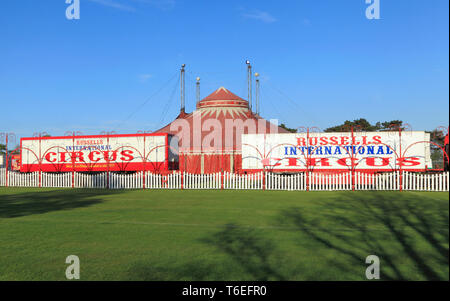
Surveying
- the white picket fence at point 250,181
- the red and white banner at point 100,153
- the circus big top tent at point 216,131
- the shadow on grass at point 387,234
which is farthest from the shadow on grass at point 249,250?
the circus big top tent at point 216,131

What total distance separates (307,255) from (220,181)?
1639 centimetres

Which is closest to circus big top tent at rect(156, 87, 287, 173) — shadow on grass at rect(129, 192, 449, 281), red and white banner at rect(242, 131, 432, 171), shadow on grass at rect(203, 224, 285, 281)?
red and white banner at rect(242, 131, 432, 171)

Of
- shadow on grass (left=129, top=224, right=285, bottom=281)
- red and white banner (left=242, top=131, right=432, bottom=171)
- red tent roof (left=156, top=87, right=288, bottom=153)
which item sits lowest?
shadow on grass (left=129, top=224, right=285, bottom=281)

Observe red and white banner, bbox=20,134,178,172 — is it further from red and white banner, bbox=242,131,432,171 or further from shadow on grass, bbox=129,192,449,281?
shadow on grass, bbox=129,192,449,281

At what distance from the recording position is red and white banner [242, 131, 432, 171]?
22141mm

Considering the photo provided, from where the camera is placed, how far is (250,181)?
2347 cm

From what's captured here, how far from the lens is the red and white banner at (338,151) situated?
22.1 m

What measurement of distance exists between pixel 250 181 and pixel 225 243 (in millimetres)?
16584

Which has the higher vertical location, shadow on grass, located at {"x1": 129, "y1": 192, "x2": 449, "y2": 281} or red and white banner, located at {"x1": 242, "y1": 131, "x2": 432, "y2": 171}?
red and white banner, located at {"x1": 242, "y1": 131, "x2": 432, "y2": 171}

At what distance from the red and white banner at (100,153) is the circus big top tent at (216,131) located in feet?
25.6

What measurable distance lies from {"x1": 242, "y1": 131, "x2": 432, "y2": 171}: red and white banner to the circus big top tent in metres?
8.46

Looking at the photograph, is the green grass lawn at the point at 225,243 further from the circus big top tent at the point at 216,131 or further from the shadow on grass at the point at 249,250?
the circus big top tent at the point at 216,131
